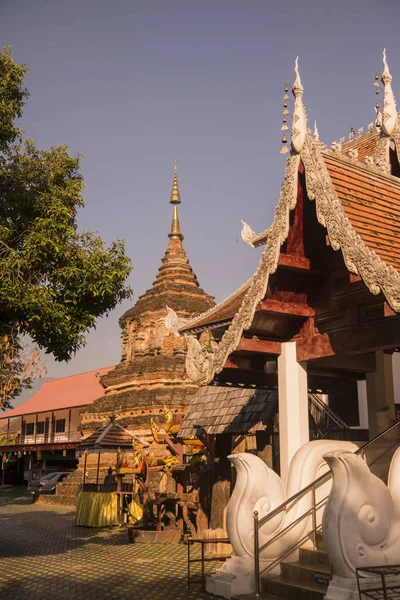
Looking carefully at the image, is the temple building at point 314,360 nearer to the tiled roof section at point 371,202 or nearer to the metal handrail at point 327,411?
the tiled roof section at point 371,202

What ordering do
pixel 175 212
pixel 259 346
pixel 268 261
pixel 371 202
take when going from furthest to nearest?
pixel 175 212 < pixel 259 346 < pixel 371 202 < pixel 268 261

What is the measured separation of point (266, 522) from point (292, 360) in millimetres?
2173

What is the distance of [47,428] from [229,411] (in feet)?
99.2

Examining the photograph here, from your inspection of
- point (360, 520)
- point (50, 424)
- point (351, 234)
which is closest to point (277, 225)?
point (351, 234)

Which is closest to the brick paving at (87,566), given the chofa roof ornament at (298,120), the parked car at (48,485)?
the chofa roof ornament at (298,120)

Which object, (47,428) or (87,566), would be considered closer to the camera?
(87,566)

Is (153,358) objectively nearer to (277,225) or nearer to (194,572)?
(194,572)

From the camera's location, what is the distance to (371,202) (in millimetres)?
7836

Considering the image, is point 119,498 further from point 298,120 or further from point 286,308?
point 298,120

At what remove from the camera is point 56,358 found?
431 inches

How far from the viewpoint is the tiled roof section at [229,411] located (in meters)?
12.4

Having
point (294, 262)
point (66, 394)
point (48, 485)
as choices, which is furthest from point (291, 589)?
point (66, 394)

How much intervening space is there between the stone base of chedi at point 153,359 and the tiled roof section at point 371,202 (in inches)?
800

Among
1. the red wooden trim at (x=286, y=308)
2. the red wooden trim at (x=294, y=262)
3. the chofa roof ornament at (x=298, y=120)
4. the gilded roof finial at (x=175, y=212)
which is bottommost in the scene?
the red wooden trim at (x=286, y=308)
